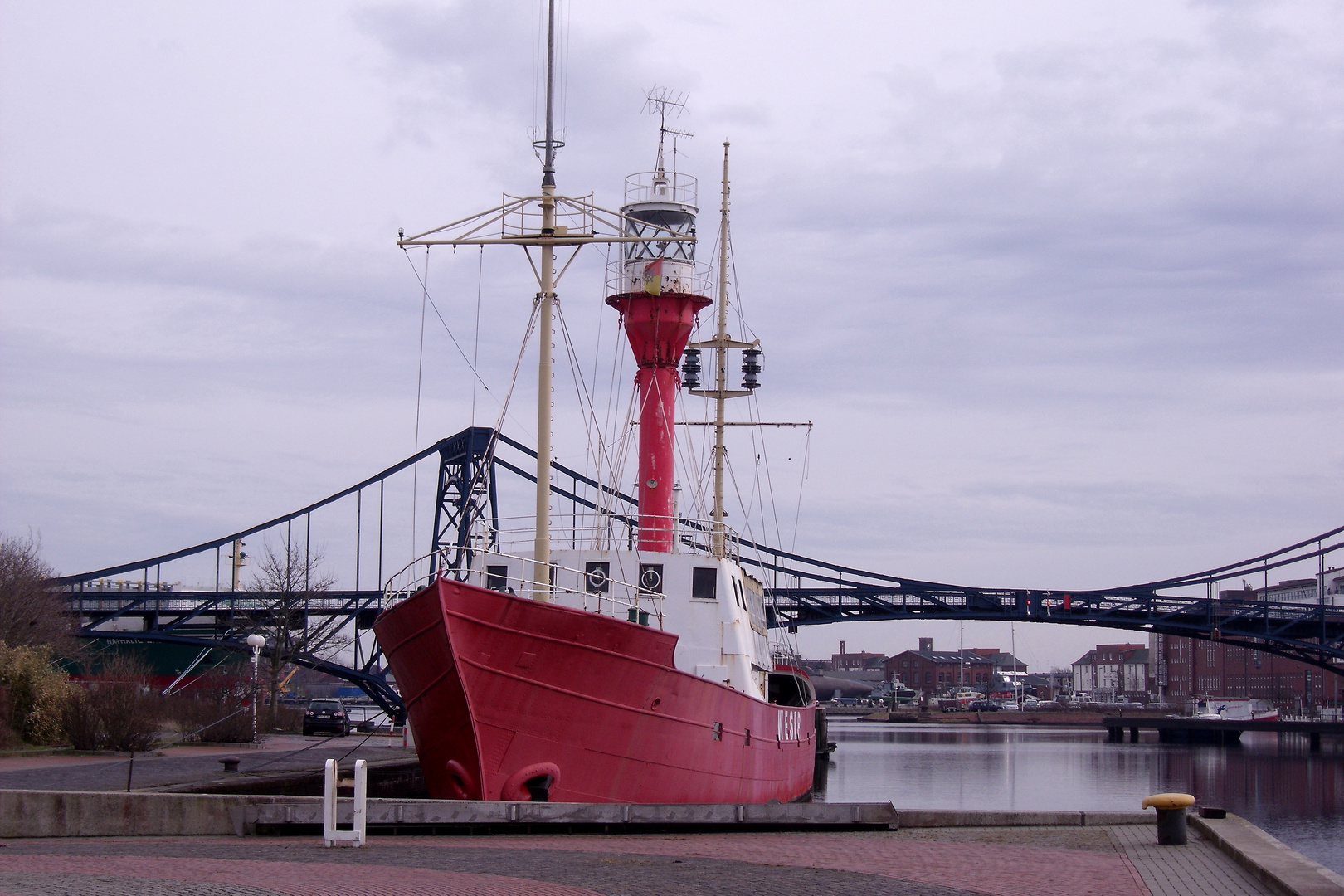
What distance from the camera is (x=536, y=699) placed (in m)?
17.8

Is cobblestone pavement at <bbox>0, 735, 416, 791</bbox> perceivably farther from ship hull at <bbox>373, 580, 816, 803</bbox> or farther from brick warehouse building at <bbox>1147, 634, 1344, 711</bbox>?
brick warehouse building at <bbox>1147, 634, 1344, 711</bbox>

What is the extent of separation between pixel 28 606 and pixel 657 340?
28.6 metres

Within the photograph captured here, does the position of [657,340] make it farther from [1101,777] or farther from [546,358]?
[1101,777]

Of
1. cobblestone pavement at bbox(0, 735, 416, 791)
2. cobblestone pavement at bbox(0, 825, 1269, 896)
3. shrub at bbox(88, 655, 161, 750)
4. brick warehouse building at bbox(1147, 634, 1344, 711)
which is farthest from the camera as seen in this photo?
brick warehouse building at bbox(1147, 634, 1344, 711)

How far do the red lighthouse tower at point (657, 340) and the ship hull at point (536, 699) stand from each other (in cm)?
576

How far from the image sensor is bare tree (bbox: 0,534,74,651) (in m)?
41.4

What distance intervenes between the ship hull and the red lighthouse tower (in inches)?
227

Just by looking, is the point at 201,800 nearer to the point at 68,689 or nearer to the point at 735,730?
the point at 735,730

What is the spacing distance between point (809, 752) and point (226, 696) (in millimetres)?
20049

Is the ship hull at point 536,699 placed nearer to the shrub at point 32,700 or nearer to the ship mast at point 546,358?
the ship mast at point 546,358

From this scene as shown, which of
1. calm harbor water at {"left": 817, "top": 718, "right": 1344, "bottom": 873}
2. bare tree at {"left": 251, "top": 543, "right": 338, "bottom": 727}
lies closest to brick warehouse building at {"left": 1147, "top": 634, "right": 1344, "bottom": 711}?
calm harbor water at {"left": 817, "top": 718, "right": 1344, "bottom": 873}

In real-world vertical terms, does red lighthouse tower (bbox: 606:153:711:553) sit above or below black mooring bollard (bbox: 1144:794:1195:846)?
above

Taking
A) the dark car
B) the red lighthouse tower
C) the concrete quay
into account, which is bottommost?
the dark car

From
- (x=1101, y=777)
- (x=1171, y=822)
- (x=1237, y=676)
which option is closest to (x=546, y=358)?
(x=1171, y=822)
